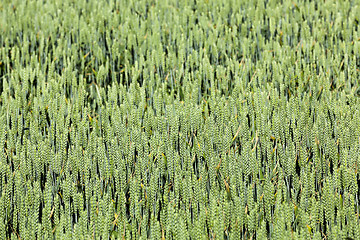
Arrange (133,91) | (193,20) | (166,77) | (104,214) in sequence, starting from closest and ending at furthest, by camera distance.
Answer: (104,214) → (133,91) → (166,77) → (193,20)

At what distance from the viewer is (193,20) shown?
10.2ft

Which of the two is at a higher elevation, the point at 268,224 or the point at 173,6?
the point at 173,6

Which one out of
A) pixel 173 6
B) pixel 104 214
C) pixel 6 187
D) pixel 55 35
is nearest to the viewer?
pixel 104 214

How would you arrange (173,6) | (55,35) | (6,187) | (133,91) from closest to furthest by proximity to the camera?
(6,187)
(133,91)
(55,35)
(173,6)

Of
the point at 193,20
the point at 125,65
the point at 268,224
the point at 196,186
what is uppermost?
the point at 193,20

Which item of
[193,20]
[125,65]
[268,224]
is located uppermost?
[193,20]

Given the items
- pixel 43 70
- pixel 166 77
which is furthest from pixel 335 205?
pixel 43 70

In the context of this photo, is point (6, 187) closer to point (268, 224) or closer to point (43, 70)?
point (268, 224)

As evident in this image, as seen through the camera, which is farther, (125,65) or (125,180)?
(125,65)

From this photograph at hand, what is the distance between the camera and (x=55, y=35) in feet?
9.58

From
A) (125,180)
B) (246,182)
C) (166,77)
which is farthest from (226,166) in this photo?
(166,77)

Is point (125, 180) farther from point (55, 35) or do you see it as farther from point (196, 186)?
point (55, 35)

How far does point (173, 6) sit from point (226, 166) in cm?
229

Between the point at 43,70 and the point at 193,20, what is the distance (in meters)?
1.14
